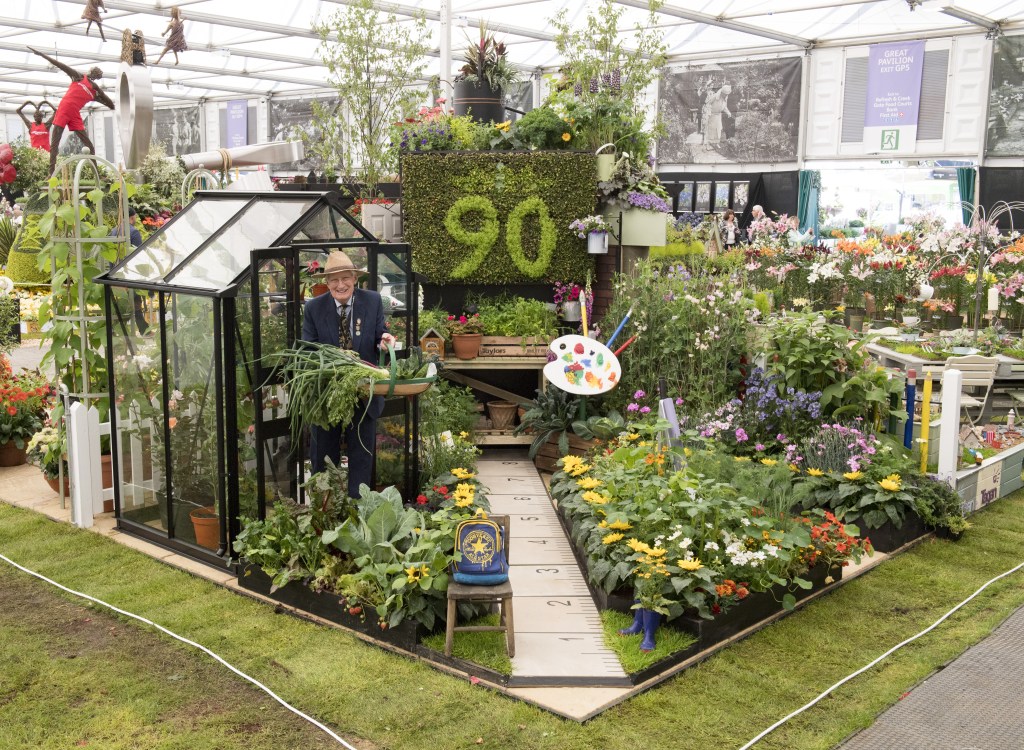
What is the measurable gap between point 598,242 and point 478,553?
169 inches

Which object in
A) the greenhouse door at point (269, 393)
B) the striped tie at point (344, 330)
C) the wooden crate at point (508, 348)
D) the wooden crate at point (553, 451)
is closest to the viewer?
the greenhouse door at point (269, 393)

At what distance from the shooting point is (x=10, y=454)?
7195 mm

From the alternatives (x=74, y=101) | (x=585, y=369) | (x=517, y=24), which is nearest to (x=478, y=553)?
(x=585, y=369)

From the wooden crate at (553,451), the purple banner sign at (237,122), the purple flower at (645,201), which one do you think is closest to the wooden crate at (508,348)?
the wooden crate at (553,451)

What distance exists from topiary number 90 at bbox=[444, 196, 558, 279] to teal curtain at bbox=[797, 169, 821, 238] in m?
12.9

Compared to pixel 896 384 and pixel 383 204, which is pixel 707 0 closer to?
pixel 383 204

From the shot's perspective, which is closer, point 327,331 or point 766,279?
point 327,331

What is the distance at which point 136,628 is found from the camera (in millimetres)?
4473

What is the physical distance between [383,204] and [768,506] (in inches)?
195

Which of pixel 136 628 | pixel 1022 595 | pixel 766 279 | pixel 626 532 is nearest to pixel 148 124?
pixel 136 628

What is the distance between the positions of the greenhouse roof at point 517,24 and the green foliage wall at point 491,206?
279 inches

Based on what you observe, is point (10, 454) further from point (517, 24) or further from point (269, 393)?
point (517, 24)

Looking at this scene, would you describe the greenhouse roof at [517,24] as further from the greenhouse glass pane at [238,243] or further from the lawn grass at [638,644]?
the lawn grass at [638,644]

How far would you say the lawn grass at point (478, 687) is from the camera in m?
3.59
